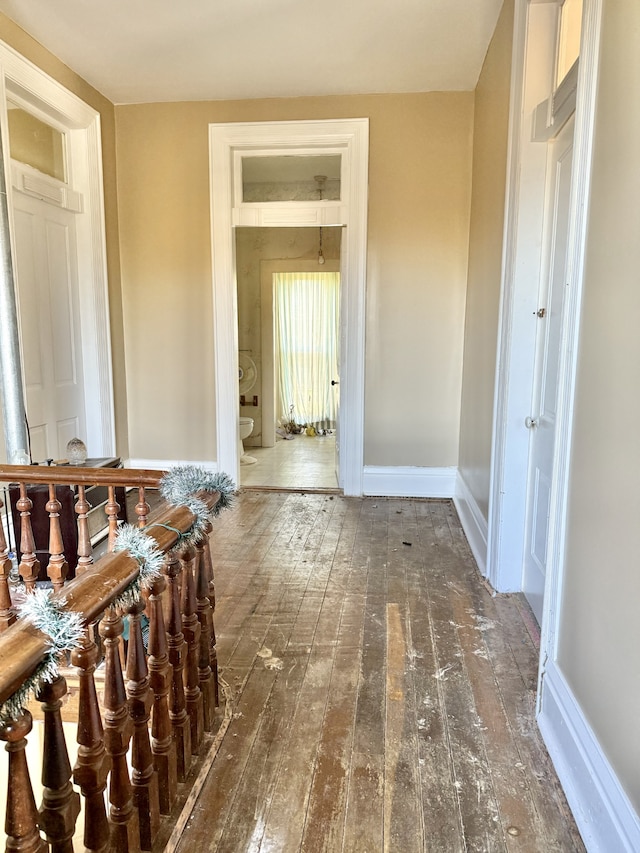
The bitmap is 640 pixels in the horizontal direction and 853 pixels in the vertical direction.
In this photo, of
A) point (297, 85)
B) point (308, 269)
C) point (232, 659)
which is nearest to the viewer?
point (232, 659)

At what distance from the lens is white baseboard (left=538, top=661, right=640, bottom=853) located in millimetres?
1192

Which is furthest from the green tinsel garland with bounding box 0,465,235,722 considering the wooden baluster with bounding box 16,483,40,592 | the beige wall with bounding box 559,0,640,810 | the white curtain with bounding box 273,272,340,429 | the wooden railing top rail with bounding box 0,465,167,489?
the white curtain with bounding box 273,272,340,429

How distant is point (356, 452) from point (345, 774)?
2896 millimetres

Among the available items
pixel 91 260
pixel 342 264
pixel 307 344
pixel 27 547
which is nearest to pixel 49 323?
pixel 91 260

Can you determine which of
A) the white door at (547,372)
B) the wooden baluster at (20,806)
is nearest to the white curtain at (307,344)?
the white door at (547,372)

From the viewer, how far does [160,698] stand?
4.48 ft

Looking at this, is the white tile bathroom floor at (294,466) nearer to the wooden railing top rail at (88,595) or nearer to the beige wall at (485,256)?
the beige wall at (485,256)

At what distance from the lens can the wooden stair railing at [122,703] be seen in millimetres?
841

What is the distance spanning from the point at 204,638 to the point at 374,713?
660mm

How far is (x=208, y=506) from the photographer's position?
1.57 m

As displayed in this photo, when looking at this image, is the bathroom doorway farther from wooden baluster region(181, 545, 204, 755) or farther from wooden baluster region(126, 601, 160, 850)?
wooden baluster region(126, 601, 160, 850)

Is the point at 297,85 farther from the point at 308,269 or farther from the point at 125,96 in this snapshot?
the point at 308,269

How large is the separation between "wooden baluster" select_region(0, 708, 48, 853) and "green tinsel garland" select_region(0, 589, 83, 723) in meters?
0.05

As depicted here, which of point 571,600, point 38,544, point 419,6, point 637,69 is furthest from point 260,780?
point 419,6
